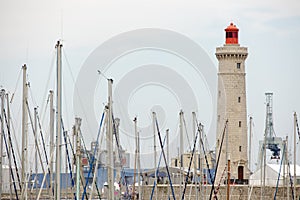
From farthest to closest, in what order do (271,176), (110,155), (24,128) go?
(271,176) < (24,128) < (110,155)

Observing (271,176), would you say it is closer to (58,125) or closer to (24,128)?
(24,128)

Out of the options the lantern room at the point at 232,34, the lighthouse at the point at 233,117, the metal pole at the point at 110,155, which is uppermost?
the lantern room at the point at 232,34

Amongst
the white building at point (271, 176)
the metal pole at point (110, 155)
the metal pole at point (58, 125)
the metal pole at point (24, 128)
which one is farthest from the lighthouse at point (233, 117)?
the metal pole at point (58, 125)

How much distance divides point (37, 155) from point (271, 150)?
46.8 m

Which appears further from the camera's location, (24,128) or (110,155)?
(24,128)

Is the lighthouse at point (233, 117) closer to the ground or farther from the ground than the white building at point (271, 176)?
farther from the ground

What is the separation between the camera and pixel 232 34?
8506 cm

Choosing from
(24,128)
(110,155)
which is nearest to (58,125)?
(110,155)

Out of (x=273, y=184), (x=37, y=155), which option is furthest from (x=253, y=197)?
(x=37, y=155)

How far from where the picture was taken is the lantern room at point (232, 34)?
84.7 meters

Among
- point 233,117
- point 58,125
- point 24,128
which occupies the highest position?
point 233,117

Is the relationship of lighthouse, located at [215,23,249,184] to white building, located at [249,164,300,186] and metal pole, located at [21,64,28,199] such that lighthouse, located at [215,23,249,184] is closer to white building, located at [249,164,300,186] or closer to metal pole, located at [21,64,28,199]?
white building, located at [249,164,300,186]

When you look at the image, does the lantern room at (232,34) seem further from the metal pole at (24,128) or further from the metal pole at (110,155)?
the metal pole at (110,155)

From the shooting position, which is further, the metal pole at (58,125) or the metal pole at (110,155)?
the metal pole at (110,155)
